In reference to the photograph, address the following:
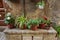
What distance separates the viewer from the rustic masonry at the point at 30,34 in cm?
269

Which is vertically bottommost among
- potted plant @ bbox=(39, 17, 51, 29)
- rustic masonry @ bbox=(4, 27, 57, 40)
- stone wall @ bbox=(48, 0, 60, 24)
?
rustic masonry @ bbox=(4, 27, 57, 40)

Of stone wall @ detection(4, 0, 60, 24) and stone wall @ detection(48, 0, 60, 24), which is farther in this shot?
stone wall @ detection(48, 0, 60, 24)

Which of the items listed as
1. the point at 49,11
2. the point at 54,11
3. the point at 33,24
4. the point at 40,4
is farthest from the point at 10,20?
the point at 54,11

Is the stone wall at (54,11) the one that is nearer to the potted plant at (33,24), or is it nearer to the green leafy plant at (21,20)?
the potted plant at (33,24)

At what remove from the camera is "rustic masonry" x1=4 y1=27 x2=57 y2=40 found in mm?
2693

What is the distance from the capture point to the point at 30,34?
Answer: 2.70 m

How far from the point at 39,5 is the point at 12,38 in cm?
87

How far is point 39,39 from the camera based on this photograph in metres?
2.73

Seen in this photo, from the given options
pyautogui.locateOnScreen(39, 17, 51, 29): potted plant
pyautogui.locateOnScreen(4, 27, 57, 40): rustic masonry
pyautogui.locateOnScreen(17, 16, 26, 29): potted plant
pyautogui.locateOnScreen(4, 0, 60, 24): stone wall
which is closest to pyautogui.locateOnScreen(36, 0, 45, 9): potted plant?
pyautogui.locateOnScreen(4, 0, 60, 24): stone wall

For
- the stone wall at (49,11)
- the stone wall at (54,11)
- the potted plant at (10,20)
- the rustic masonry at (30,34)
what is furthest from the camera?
the stone wall at (54,11)

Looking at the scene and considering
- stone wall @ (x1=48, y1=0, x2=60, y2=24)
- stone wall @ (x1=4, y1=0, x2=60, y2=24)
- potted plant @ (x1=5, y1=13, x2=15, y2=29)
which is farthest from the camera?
stone wall @ (x1=48, y1=0, x2=60, y2=24)

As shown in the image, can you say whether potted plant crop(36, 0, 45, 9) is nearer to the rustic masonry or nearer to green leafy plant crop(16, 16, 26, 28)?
green leafy plant crop(16, 16, 26, 28)

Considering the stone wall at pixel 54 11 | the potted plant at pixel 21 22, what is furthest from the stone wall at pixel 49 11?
the potted plant at pixel 21 22

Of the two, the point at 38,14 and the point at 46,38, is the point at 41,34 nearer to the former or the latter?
the point at 46,38
